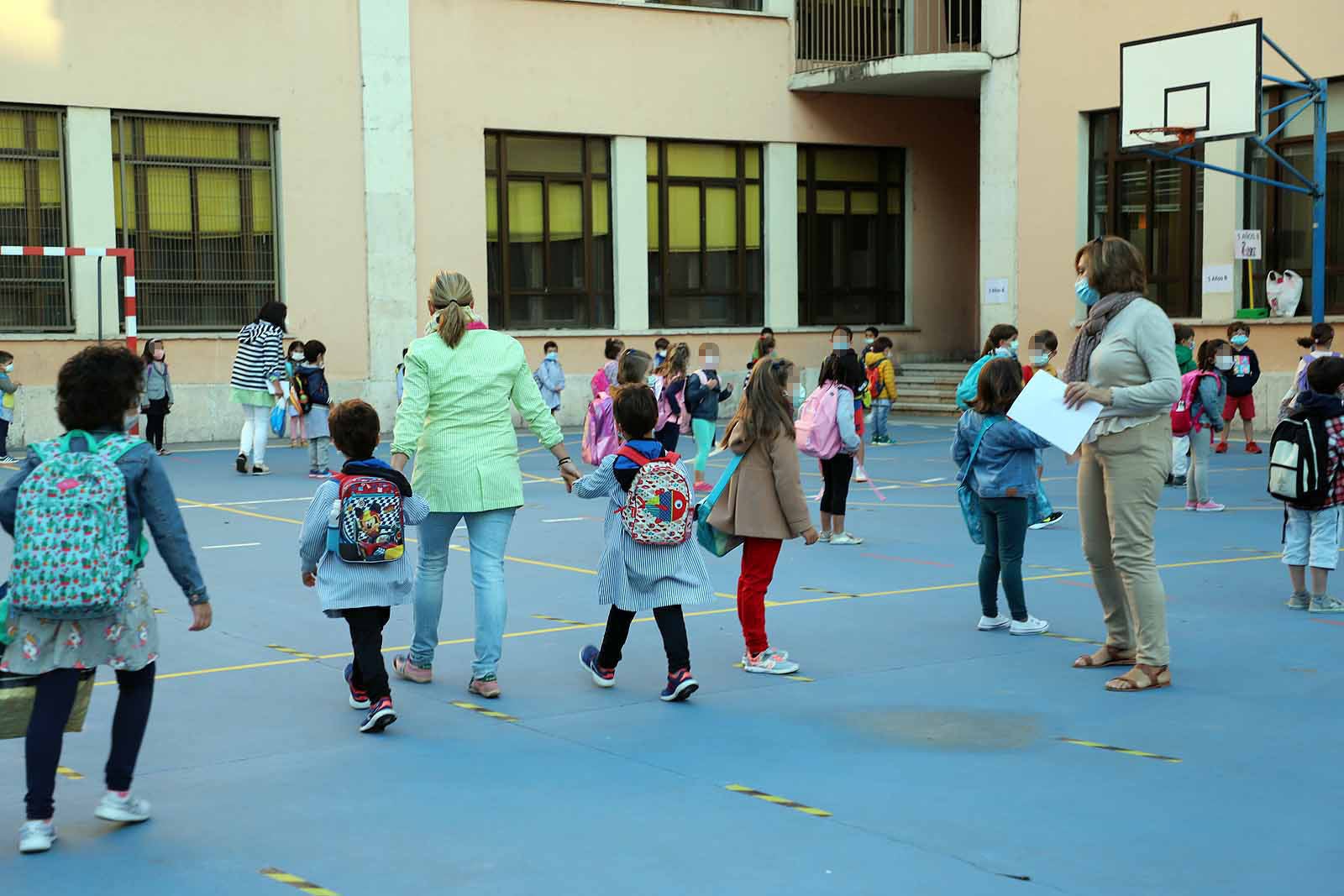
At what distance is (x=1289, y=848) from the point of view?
504 cm

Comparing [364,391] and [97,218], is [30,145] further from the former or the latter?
[364,391]

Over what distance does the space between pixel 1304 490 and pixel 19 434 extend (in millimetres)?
19115

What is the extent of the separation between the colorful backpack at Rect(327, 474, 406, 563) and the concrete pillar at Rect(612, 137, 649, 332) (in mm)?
21846

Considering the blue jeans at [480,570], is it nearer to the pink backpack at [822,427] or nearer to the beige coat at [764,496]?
the beige coat at [764,496]

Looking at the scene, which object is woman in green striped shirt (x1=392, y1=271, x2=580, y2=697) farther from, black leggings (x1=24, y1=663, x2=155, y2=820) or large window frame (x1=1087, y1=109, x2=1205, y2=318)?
large window frame (x1=1087, y1=109, x2=1205, y2=318)

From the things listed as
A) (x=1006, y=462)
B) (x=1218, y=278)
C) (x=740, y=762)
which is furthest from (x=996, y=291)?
(x=740, y=762)

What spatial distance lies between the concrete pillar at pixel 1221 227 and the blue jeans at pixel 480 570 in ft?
62.8

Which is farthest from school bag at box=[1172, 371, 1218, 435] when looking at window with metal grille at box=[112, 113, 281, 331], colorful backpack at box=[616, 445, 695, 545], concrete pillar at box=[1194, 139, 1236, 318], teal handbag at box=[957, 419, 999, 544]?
window with metal grille at box=[112, 113, 281, 331]

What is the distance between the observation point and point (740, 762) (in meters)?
6.11

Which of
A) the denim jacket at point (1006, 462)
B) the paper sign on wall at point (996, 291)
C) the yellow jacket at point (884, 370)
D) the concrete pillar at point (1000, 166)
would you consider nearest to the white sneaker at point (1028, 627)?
the denim jacket at point (1006, 462)

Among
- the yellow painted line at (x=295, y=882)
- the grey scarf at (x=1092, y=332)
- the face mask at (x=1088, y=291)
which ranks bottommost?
the yellow painted line at (x=295, y=882)

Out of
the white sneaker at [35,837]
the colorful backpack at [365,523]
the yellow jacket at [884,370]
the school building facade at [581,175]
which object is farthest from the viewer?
the school building facade at [581,175]

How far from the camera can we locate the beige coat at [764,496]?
7766 mm

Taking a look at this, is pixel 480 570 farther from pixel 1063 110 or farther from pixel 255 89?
pixel 1063 110
